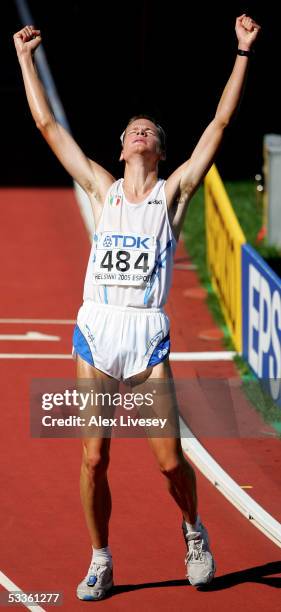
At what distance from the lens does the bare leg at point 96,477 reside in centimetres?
748

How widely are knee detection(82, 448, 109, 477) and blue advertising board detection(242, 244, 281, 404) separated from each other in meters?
3.90

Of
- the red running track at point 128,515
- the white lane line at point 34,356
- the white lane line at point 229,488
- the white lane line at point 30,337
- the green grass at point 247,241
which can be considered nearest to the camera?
the red running track at point 128,515

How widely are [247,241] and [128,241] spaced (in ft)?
34.6

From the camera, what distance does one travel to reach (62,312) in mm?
14703

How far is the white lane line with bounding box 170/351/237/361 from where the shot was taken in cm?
1327

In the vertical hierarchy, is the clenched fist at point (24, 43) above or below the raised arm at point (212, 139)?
above

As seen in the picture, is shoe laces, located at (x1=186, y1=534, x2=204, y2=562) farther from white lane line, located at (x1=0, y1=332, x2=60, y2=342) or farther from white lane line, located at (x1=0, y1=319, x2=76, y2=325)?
white lane line, located at (x1=0, y1=319, x2=76, y2=325)

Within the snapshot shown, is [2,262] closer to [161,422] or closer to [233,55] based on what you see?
[161,422]

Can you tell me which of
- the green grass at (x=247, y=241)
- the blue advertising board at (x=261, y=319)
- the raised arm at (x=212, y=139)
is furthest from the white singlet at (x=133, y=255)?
the green grass at (x=247, y=241)

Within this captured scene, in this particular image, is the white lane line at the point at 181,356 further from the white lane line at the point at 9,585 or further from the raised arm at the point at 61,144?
the raised arm at the point at 61,144

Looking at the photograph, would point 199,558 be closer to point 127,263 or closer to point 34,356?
point 127,263

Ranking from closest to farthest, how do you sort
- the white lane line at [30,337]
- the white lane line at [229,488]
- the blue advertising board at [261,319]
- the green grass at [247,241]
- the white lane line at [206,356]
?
the white lane line at [229,488] → the blue advertising board at [261,319] → the green grass at [247,241] → the white lane line at [206,356] → the white lane line at [30,337]

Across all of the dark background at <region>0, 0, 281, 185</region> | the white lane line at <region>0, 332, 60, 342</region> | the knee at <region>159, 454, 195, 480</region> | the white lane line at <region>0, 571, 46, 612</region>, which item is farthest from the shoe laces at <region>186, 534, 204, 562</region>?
the dark background at <region>0, 0, 281, 185</region>

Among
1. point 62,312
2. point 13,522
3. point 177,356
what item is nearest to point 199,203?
point 62,312
